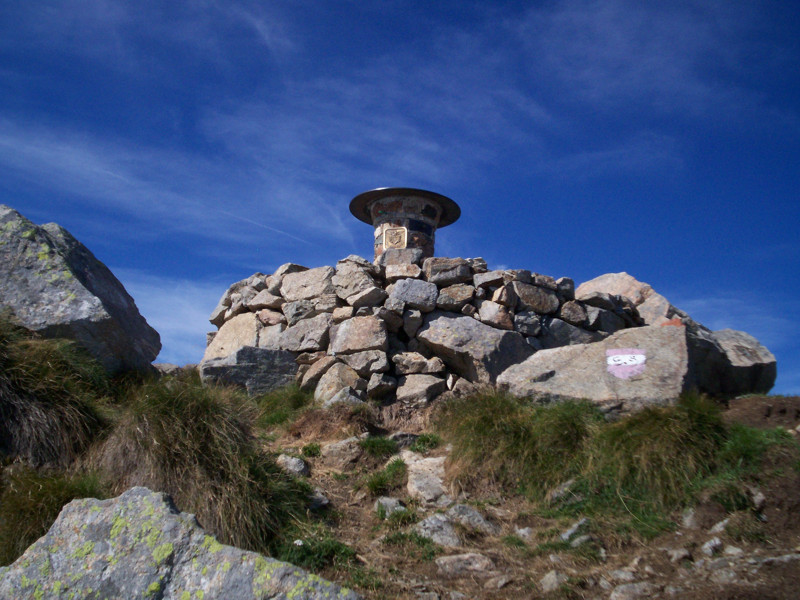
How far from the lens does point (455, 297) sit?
845 centimetres

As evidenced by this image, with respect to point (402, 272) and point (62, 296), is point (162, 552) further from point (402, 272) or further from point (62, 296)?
point (402, 272)

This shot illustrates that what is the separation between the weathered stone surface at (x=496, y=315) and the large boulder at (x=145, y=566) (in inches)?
222

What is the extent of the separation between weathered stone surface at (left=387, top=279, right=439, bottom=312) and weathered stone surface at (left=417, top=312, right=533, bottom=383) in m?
0.20

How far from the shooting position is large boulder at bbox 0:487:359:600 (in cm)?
275

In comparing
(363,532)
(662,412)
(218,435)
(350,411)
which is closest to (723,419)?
(662,412)

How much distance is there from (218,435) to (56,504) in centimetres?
115

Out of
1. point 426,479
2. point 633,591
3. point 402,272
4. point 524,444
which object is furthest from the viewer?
point 402,272

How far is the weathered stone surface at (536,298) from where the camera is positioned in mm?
8555

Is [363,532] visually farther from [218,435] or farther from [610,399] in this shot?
[610,399]

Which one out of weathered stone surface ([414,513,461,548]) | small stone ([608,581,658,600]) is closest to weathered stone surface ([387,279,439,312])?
weathered stone surface ([414,513,461,548])

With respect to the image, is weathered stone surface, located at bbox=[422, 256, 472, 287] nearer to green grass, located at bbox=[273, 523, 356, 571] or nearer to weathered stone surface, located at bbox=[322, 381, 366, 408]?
weathered stone surface, located at bbox=[322, 381, 366, 408]

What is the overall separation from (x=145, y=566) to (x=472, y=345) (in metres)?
5.40

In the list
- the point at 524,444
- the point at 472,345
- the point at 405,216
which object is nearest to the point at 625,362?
the point at 524,444

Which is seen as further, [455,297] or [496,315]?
[455,297]
